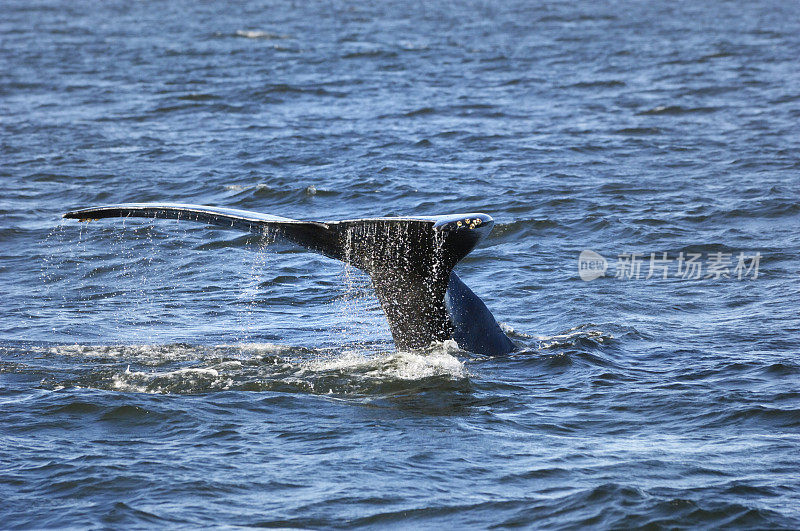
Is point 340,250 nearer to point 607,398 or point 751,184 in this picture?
point 607,398

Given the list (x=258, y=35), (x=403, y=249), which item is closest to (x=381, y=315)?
(x=403, y=249)

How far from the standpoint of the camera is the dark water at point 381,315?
6914mm

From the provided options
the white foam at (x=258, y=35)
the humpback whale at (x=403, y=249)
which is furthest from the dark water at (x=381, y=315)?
the white foam at (x=258, y=35)

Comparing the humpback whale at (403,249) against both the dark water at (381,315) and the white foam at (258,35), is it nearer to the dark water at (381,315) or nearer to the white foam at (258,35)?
the dark water at (381,315)

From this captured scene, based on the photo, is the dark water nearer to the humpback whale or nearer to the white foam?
the humpback whale

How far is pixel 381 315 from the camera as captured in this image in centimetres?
1124

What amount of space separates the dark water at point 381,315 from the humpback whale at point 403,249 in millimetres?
335

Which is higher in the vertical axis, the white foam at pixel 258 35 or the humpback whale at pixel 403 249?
the white foam at pixel 258 35

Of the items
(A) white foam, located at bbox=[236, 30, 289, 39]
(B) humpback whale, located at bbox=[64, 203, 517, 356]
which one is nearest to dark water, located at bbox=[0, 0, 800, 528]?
(B) humpback whale, located at bbox=[64, 203, 517, 356]

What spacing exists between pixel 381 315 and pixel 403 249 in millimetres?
3547

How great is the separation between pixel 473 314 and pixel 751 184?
33.3ft

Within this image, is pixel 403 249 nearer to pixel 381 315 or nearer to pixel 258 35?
pixel 381 315

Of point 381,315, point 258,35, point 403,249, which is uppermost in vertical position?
point 258,35

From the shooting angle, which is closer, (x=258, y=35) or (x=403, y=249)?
(x=403, y=249)
